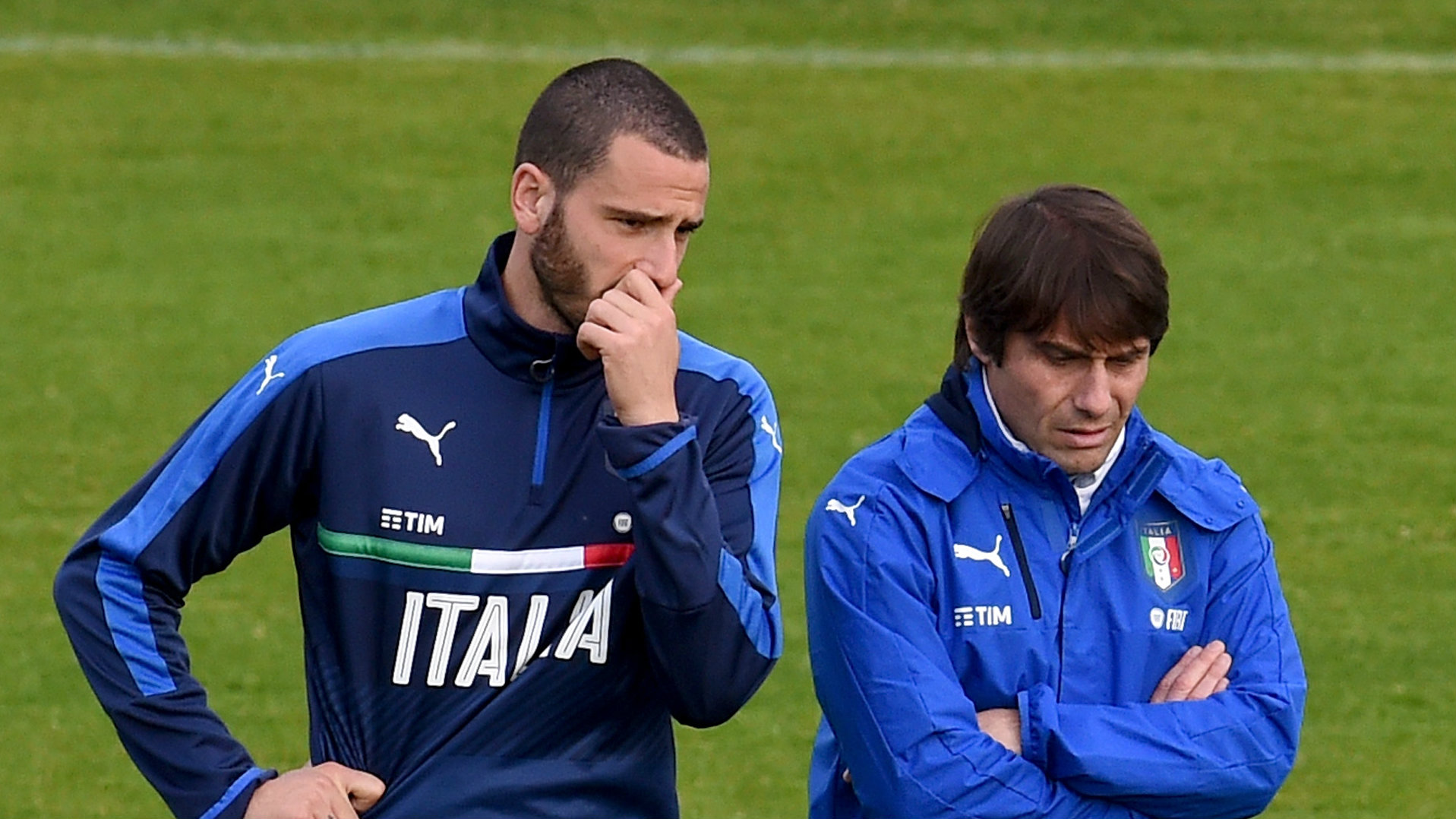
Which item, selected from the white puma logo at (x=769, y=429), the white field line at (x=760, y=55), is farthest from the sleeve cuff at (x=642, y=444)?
the white field line at (x=760, y=55)

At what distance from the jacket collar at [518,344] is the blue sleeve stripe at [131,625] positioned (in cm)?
66

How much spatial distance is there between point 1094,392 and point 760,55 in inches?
501

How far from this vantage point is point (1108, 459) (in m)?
3.98

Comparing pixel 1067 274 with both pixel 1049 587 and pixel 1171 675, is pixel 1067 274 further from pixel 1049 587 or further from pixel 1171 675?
pixel 1171 675

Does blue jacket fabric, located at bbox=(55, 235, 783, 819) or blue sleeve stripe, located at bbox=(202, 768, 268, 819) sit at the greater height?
blue jacket fabric, located at bbox=(55, 235, 783, 819)

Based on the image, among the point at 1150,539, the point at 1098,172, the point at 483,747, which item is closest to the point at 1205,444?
the point at 1098,172

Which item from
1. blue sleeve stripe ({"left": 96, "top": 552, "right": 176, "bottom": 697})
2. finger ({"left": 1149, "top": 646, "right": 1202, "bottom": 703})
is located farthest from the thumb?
finger ({"left": 1149, "top": 646, "right": 1202, "bottom": 703})

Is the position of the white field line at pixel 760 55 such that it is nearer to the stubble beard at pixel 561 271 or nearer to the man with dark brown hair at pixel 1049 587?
the man with dark brown hair at pixel 1049 587

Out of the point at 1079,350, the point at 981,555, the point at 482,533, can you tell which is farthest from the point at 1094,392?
the point at 482,533

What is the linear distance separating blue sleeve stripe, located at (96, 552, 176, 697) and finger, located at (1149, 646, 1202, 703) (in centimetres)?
159

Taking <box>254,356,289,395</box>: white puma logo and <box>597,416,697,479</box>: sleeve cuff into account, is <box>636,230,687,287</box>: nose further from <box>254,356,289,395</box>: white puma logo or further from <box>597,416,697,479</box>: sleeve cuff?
<box>254,356,289,395</box>: white puma logo

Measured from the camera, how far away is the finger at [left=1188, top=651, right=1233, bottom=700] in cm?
392

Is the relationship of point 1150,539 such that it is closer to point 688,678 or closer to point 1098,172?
point 688,678

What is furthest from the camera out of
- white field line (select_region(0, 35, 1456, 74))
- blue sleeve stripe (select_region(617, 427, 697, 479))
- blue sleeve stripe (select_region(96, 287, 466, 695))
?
white field line (select_region(0, 35, 1456, 74))
